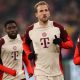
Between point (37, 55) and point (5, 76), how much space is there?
1130mm

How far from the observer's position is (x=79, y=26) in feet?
59.0

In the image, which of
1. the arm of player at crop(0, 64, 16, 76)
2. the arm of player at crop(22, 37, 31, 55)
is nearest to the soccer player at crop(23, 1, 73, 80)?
the arm of player at crop(22, 37, 31, 55)

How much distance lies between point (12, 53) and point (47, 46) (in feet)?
3.66

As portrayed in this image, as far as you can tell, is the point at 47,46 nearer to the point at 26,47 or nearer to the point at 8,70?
the point at 26,47

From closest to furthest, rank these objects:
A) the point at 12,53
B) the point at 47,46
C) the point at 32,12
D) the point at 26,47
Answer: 1. the point at 47,46
2. the point at 26,47
3. the point at 12,53
4. the point at 32,12

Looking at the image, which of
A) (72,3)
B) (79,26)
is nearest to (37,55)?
(79,26)

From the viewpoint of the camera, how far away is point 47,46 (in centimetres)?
944

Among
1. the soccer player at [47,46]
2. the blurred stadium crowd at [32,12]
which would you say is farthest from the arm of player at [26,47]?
the blurred stadium crowd at [32,12]

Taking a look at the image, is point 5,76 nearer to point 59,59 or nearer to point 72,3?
point 59,59

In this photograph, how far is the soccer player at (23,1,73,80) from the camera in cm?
941

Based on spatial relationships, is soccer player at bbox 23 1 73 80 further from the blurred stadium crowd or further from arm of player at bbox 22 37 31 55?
the blurred stadium crowd

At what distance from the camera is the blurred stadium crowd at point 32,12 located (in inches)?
721

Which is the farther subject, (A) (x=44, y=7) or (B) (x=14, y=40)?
(B) (x=14, y=40)

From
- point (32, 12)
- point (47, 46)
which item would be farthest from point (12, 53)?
point (32, 12)
